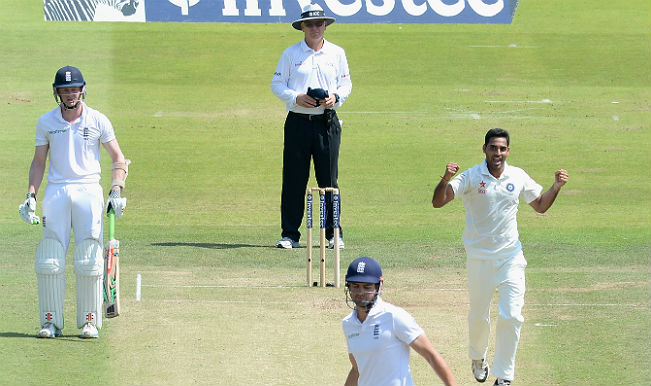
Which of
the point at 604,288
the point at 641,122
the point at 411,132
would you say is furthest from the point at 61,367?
the point at 641,122

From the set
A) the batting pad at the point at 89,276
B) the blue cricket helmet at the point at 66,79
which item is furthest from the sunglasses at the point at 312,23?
the batting pad at the point at 89,276

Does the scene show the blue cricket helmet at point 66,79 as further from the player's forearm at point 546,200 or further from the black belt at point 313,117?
the black belt at point 313,117

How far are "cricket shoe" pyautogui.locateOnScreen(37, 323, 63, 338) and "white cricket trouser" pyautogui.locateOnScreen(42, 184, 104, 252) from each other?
65 cm

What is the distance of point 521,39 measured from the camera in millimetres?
27828

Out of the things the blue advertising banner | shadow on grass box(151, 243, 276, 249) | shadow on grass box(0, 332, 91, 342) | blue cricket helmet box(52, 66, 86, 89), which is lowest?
shadow on grass box(0, 332, 91, 342)

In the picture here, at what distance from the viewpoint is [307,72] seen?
1345cm

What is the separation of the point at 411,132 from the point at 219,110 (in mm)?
3869

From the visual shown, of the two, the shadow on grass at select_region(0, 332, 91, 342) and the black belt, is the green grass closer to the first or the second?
the shadow on grass at select_region(0, 332, 91, 342)

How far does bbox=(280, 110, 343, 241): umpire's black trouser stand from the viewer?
44.7 feet

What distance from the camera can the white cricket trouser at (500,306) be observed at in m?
8.77

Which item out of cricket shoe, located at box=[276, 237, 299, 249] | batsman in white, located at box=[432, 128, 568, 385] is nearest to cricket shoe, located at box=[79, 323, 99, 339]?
batsman in white, located at box=[432, 128, 568, 385]

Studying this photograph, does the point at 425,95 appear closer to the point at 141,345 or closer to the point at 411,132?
the point at 411,132

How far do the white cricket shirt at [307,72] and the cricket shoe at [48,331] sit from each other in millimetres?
4360

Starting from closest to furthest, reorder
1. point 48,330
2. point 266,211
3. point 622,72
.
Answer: point 48,330
point 266,211
point 622,72
